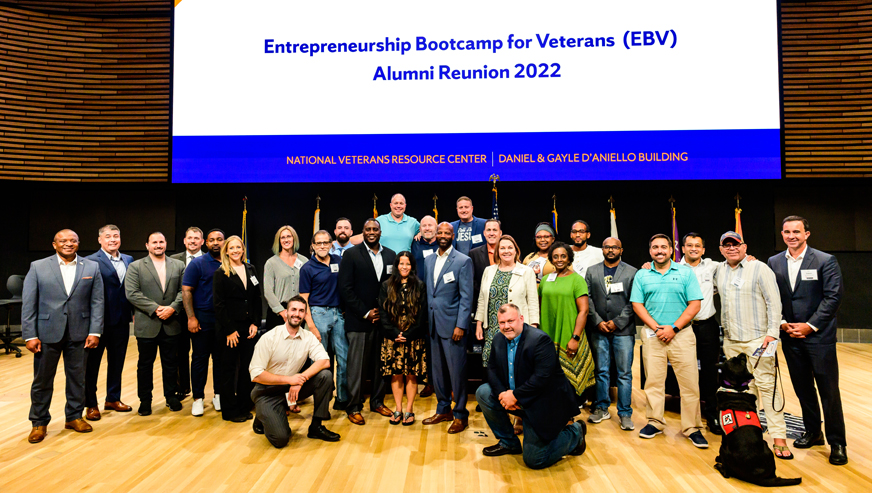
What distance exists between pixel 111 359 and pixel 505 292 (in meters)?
3.26

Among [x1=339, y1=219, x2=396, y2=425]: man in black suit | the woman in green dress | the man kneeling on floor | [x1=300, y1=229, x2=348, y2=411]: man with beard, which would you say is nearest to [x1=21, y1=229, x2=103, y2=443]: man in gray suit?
the man kneeling on floor

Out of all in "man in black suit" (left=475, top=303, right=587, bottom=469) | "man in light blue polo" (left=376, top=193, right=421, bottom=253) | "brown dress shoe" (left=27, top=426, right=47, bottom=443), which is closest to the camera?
"man in black suit" (left=475, top=303, right=587, bottom=469)

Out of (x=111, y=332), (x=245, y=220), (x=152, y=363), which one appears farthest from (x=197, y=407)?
(x=245, y=220)

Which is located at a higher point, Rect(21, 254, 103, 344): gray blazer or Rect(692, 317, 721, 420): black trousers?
Rect(21, 254, 103, 344): gray blazer

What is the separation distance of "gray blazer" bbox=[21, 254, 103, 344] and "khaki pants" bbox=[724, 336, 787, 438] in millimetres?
4564

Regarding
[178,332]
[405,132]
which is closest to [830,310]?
[405,132]

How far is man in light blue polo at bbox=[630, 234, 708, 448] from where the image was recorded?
329cm

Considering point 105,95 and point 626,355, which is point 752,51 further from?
point 105,95

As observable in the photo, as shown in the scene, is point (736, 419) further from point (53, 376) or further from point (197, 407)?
point (53, 376)

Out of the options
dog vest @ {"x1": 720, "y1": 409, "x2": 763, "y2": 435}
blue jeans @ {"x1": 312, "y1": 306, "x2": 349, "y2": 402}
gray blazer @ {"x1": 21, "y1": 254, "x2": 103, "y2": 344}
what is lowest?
dog vest @ {"x1": 720, "y1": 409, "x2": 763, "y2": 435}

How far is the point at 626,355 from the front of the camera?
3551mm

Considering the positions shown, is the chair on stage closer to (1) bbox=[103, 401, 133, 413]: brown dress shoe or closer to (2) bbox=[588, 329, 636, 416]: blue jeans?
(1) bbox=[103, 401, 133, 413]: brown dress shoe

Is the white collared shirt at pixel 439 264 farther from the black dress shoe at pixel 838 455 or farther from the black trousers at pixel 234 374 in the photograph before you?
the black dress shoe at pixel 838 455

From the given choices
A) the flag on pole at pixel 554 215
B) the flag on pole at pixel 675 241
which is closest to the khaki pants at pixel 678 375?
the flag on pole at pixel 675 241
